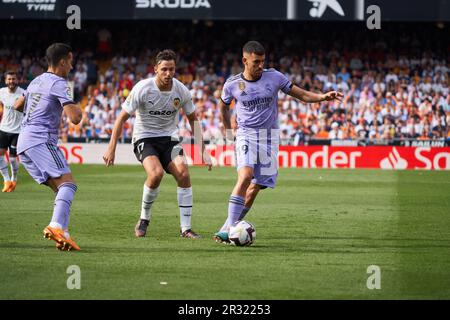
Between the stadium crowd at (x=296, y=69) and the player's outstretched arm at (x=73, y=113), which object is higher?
the stadium crowd at (x=296, y=69)

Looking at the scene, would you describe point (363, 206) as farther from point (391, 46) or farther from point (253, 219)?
point (391, 46)

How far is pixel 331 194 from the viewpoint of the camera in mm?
18344

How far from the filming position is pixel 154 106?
36.2ft

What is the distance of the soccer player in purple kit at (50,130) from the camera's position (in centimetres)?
964

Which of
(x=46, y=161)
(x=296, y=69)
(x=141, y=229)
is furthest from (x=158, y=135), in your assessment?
(x=296, y=69)

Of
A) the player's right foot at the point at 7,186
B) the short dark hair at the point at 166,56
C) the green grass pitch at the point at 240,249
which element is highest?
the short dark hair at the point at 166,56

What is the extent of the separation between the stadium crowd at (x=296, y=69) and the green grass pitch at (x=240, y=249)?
1241 cm

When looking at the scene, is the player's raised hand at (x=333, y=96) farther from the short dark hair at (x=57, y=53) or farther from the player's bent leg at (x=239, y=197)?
the short dark hair at (x=57, y=53)

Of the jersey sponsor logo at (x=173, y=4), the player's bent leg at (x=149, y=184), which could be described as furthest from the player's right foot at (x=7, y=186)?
the jersey sponsor logo at (x=173, y=4)

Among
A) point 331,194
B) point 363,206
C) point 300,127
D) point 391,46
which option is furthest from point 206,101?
point 363,206

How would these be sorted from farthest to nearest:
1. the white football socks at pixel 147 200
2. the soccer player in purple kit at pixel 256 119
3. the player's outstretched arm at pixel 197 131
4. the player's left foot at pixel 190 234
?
1. the player's outstretched arm at pixel 197 131
2. the white football socks at pixel 147 200
3. the player's left foot at pixel 190 234
4. the soccer player in purple kit at pixel 256 119

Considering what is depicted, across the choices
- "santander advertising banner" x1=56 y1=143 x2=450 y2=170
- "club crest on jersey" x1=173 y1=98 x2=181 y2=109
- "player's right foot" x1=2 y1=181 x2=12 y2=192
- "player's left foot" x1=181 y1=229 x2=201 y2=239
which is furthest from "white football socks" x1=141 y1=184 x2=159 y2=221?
"santander advertising banner" x1=56 y1=143 x2=450 y2=170

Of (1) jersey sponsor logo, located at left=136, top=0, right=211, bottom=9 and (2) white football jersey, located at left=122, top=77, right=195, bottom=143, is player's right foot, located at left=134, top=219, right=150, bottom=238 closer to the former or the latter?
(2) white football jersey, located at left=122, top=77, right=195, bottom=143

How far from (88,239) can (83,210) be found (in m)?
3.76
